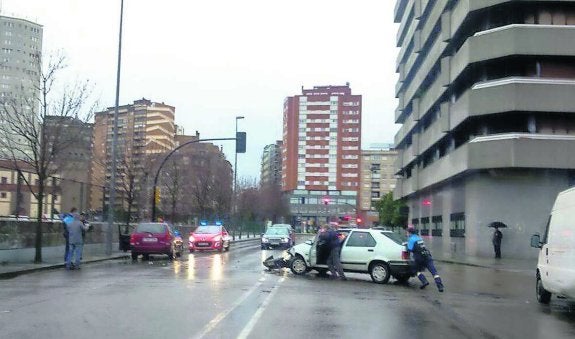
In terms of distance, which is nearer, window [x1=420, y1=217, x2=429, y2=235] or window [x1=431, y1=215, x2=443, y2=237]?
window [x1=431, y1=215, x2=443, y2=237]

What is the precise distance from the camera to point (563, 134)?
3316cm

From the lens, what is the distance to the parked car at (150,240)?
85.7ft

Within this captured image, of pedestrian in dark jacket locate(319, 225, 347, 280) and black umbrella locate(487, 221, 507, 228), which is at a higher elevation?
black umbrella locate(487, 221, 507, 228)

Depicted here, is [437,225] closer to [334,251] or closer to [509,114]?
[509,114]

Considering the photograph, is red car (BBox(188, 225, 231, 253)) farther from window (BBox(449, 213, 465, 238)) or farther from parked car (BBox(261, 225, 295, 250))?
window (BBox(449, 213, 465, 238))

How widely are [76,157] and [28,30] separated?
596 inches

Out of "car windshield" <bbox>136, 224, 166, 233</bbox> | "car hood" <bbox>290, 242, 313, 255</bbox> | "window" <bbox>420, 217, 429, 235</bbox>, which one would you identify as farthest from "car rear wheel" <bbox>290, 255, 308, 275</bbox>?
"window" <bbox>420, 217, 429, 235</bbox>

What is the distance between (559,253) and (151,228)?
717 inches

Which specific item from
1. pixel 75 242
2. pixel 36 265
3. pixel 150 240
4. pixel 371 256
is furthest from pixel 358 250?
pixel 150 240

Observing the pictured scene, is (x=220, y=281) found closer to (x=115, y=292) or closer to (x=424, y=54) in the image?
(x=115, y=292)

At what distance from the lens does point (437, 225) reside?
48156mm

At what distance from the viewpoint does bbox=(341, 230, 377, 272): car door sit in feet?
57.5

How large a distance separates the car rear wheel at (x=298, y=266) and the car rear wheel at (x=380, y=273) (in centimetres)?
247

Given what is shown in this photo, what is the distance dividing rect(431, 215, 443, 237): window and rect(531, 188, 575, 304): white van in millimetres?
33356
